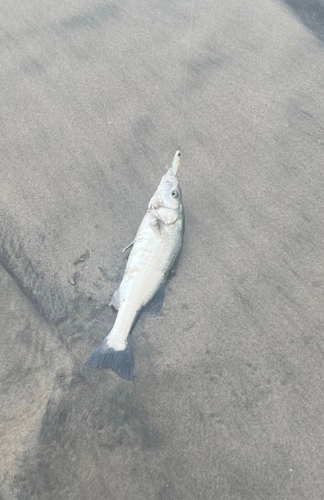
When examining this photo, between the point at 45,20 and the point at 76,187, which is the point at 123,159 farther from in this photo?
the point at 45,20

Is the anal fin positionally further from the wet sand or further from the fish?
the wet sand

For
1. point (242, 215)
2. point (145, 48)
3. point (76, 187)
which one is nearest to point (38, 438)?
point (76, 187)

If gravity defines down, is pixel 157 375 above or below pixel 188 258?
below

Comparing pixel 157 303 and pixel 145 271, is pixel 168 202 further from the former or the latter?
pixel 157 303

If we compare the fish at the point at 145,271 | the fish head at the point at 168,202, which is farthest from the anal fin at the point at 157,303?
the fish head at the point at 168,202

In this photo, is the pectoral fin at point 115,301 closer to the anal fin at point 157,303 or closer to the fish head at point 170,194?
the anal fin at point 157,303

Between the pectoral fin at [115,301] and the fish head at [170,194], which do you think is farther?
the fish head at [170,194]
